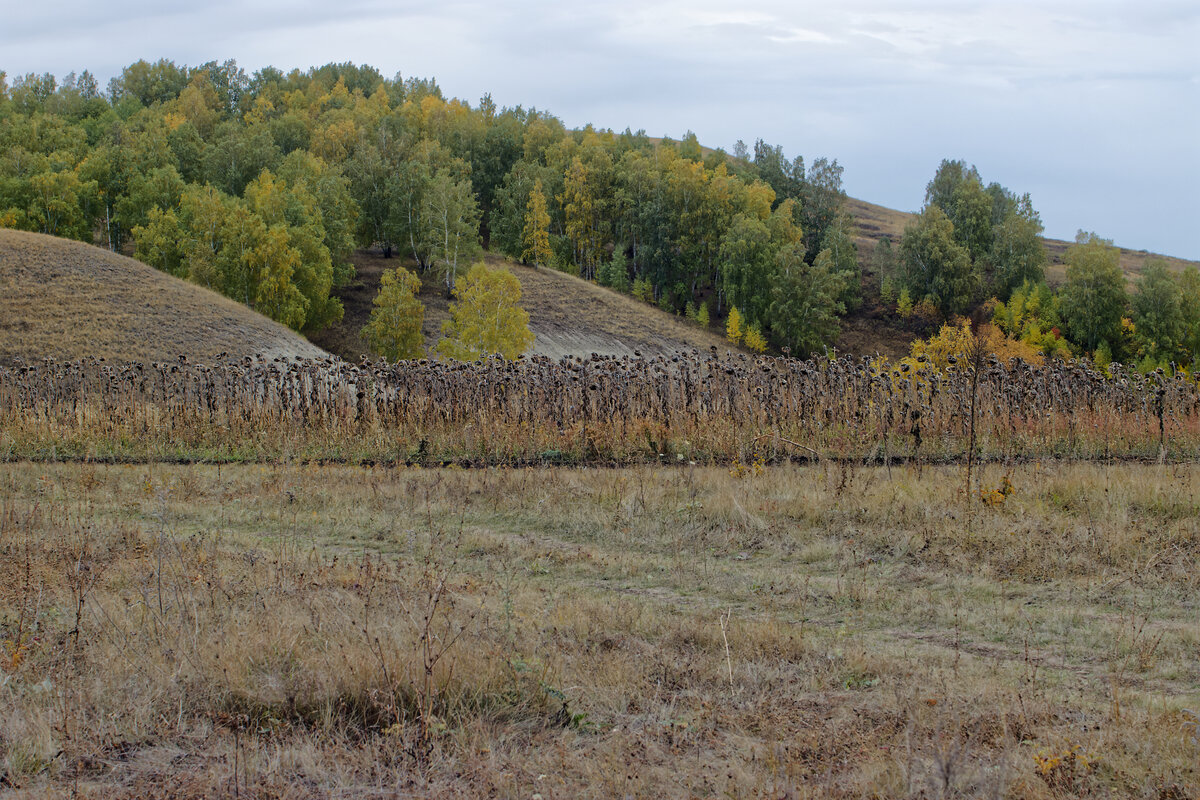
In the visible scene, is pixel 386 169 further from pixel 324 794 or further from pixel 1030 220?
pixel 324 794

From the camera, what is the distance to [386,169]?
3162 inches

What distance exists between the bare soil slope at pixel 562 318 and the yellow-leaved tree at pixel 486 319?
7201mm

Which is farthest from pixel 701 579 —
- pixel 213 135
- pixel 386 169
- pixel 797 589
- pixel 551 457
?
pixel 213 135

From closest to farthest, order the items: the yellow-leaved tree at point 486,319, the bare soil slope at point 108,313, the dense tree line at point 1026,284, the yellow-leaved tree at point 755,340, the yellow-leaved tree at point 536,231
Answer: the bare soil slope at point 108,313
the yellow-leaved tree at point 486,319
the dense tree line at point 1026,284
the yellow-leaved tree at point 755,340
the yellow-leaved tree at point 536,231

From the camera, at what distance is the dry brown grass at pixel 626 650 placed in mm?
4523

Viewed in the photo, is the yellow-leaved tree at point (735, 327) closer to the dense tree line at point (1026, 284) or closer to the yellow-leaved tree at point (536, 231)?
the dense tree line at point (1026, 284)

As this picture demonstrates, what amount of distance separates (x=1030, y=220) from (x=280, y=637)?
95407 mm

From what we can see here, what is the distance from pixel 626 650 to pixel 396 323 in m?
58.5

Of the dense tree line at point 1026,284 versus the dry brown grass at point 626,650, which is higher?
the dense tree line at point 1026,284

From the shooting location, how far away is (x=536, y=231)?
8612 cm

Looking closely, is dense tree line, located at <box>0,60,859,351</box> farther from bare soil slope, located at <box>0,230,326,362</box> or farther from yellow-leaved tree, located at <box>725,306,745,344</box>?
bare soil slope, located at <box>0,230,326,362</box>

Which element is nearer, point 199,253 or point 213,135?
point 199,253

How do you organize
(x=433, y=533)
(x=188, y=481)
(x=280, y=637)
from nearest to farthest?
(x=280, y=637), (x=433, y=533), (x=188, y=481)

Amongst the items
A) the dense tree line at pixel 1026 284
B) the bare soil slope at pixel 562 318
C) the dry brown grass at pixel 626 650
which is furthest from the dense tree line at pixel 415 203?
the dry brown grass at pixel 626 650
